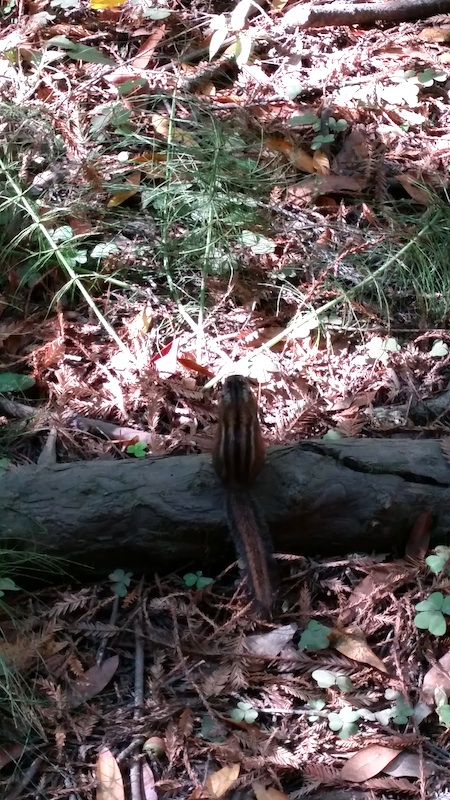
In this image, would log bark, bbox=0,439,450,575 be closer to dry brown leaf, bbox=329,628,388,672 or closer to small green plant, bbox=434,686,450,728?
dry brown leaf, bbox=329,628,388,672

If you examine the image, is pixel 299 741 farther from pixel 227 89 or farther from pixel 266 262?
pixel 227 89

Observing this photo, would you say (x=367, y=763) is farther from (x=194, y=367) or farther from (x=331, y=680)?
(x=194, y=367)

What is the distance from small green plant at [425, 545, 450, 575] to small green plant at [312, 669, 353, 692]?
1.86ft

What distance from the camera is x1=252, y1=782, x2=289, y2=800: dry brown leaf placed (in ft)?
7.88

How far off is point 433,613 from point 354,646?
1.09ft

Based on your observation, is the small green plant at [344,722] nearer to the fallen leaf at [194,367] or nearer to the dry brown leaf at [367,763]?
the dry brown leaf at [367,763]

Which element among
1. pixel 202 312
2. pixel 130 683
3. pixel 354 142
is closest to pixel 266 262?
pixel 202 312

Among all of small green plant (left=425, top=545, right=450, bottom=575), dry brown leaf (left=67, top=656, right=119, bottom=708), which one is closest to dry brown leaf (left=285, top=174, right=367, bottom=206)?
small green plant (left=425, top=545, right=450, bottom=575)

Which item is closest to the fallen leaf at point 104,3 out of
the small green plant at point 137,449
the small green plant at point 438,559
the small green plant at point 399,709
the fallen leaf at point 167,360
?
the fallen leaf at point 167,360

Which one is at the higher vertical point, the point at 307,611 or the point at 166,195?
the point at 166,195

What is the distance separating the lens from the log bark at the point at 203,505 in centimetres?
295

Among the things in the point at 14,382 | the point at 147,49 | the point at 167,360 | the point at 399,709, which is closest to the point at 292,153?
the point at 147,49

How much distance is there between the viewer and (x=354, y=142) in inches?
190

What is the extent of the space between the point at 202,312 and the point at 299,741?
2.22 m
